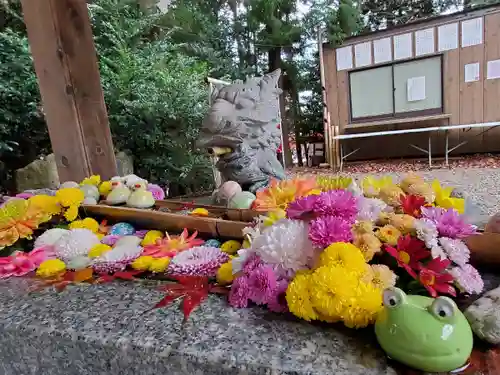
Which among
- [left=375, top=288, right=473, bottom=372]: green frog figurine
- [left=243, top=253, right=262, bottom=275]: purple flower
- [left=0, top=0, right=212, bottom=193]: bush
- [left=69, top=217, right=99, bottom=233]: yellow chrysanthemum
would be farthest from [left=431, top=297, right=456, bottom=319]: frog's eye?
[left=0, top=0, right=212, bottom=193]: bush

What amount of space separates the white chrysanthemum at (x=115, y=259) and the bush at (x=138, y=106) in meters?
2.32

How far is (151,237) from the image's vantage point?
0.73m

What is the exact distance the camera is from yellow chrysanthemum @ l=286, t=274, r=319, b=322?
15.6 inches

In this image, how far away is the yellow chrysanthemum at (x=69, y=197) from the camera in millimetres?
828

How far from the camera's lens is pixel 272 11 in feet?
12.1

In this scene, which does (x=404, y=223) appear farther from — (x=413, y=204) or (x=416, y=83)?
(x=416, y=83)

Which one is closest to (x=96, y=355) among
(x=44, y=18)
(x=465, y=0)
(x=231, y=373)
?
(x=231, y=373)

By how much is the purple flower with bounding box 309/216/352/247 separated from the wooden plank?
176 inches

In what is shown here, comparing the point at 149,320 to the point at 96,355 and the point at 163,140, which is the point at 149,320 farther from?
the point at 163,140

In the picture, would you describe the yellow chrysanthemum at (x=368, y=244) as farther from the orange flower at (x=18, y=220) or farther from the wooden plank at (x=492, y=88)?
the wooden plank at (x=492, y=88)

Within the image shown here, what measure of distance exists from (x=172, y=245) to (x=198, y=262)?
0.10 metres

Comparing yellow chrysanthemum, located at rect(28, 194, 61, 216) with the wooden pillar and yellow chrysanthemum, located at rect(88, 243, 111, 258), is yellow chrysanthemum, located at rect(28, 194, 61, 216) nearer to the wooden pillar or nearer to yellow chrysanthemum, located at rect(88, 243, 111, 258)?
yellow chrysanthemum, located at rect(88, 243, 111, 258)

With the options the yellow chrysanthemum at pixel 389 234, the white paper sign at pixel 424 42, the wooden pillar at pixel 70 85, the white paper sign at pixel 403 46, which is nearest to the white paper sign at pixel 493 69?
the white paper sign at pixel 424 42

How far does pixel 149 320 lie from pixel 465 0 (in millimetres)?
5673
